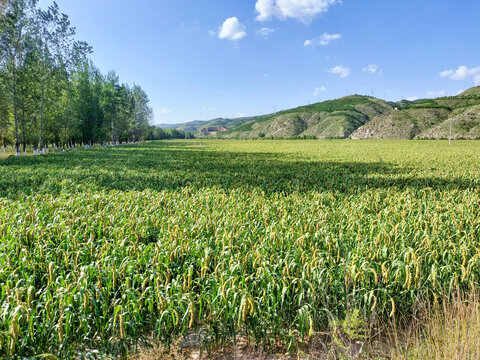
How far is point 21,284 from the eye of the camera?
4207mm

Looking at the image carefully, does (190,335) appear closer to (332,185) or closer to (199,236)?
(199,236)

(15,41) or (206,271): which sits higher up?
(15,41)

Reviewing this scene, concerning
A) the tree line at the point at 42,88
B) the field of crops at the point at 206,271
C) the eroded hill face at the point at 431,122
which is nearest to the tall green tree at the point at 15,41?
the tree line at the point at 42,88

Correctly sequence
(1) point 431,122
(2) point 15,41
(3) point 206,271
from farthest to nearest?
(1) point 431,122
(2) point 15,41
(3) point 206,271

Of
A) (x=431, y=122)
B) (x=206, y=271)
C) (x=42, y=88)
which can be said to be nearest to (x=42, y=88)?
(x=42, y=88)

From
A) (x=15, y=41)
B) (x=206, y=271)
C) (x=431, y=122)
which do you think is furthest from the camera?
(x=431, y=122)

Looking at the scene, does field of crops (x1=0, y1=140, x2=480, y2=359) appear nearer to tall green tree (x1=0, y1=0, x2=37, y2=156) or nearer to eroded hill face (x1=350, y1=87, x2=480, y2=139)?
tall green tree (x1=0, y1=0, x2=37, y2=156)

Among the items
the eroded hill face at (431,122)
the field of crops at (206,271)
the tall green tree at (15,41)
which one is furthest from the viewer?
the eroded hill face at (431,122)

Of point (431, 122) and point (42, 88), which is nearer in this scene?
point (42, 88)

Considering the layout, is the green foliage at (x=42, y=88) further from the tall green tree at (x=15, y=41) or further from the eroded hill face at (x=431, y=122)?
the eroded hill face at (x=431, y=122)

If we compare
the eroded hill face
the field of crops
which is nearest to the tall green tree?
the field of crops

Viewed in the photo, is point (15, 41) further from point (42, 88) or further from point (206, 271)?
point (206, 271)

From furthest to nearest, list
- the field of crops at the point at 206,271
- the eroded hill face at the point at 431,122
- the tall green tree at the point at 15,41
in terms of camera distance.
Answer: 1. the eroded hill face at the point at 431,122
2. the tall green tree at the point at 15,41
3. the field of crops at the point at 206,271

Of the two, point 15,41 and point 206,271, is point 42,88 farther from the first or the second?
point 206,271
